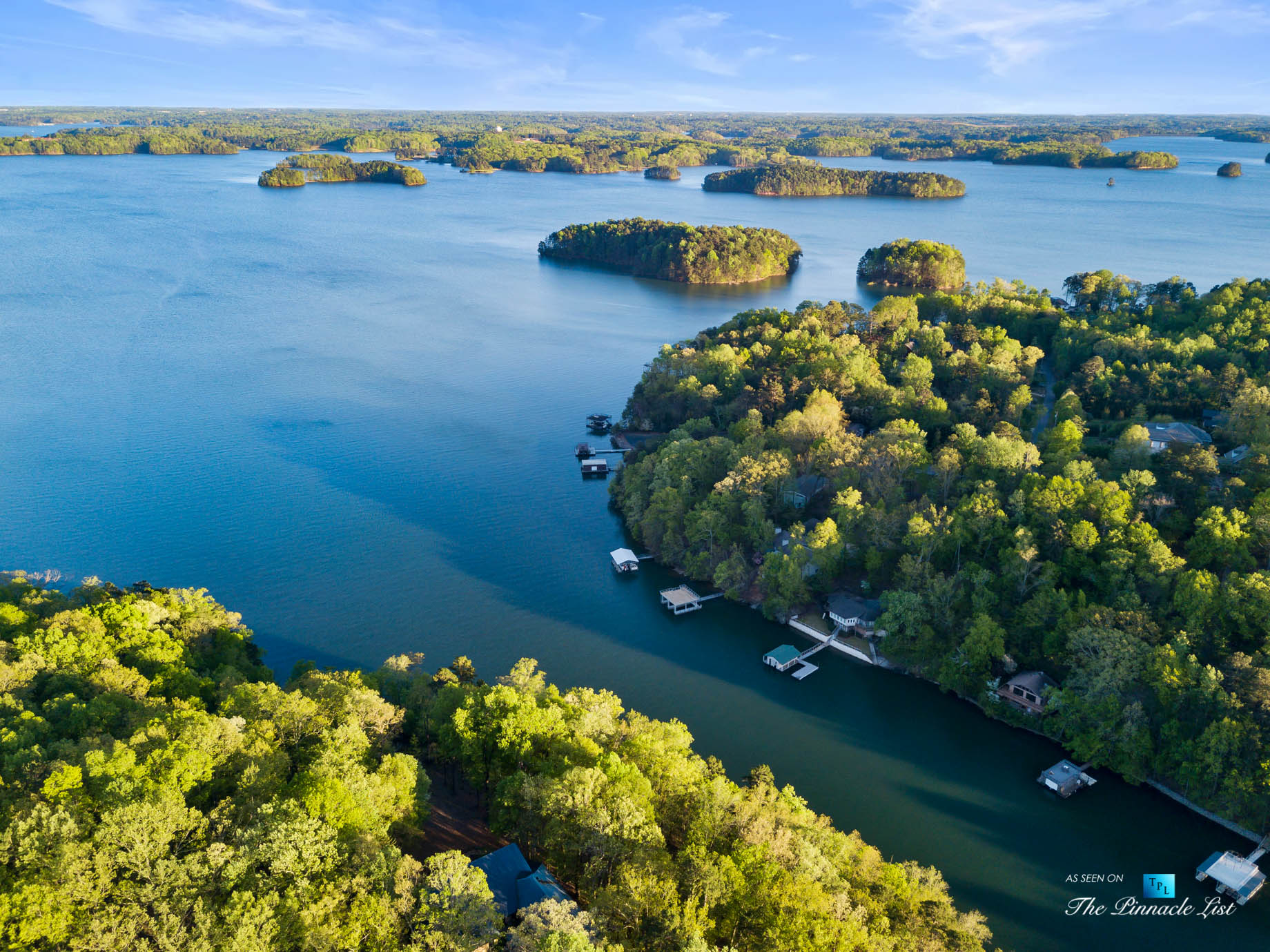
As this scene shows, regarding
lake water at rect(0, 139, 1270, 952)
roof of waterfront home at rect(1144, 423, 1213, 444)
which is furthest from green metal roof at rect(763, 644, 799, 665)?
roof of waterfront home at rect(1144, 423, 1213, 444)

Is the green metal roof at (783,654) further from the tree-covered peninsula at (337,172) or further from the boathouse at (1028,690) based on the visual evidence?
the tree-covered peninsula at (337,172)

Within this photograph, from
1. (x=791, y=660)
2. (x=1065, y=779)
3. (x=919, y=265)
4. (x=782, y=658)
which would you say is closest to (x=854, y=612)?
(x=791, y=660)

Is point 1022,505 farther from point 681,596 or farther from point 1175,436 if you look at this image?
point 681,596

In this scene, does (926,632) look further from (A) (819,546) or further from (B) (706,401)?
(B) (706,401)

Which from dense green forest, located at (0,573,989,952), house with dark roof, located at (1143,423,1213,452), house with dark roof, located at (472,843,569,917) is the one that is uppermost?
house with dark roof, located at (1143,423,1213,452)

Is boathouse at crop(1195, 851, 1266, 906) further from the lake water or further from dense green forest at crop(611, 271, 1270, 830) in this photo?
dense green forest at crop(611, 271, 1270, 830)

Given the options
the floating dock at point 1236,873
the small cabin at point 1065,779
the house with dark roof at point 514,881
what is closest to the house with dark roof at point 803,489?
the small cabin at point 1065,779
